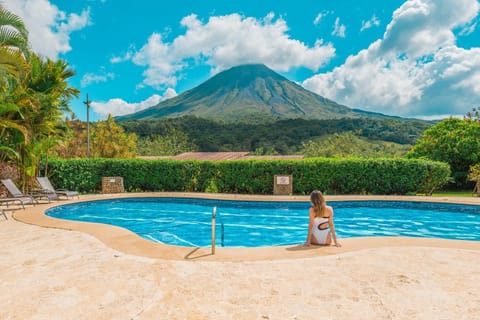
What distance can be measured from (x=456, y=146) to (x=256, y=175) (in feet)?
40.3

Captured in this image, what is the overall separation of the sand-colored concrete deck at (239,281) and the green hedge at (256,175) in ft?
29.0

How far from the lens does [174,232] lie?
8.94 meters

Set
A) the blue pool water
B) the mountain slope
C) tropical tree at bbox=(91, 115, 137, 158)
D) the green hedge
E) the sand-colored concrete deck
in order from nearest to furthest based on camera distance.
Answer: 1. the sand-colored concrete deck
2. the blue pool water
3. the green hedge
4. tropical tree at bbox=(91, 115, 137, 158)
5. the mountain slope

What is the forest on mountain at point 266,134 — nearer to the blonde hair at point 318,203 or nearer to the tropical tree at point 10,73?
the tropical tree at point 10,73

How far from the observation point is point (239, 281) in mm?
3744

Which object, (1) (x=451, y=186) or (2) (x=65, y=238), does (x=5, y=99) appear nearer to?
(2) (x=65, y=238)

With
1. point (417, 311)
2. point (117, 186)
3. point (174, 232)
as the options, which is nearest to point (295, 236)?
point (174, 232)

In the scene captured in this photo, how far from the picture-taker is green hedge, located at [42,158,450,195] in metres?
14.1

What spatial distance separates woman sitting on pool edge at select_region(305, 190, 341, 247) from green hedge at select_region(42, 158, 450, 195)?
9.24 m

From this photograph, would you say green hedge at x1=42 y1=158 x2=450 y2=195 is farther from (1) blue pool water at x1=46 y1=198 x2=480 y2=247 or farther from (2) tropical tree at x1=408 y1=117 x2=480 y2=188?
(2) tropical tree at x1=408 y1=117 x2=480 y2=188

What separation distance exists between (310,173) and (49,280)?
1210 centimetres

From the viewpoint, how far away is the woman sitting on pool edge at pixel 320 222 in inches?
208

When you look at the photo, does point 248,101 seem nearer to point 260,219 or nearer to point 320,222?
point 260,219

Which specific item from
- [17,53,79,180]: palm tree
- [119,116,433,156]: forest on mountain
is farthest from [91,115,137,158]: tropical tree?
[119,116,433,156]: forest on mountain
